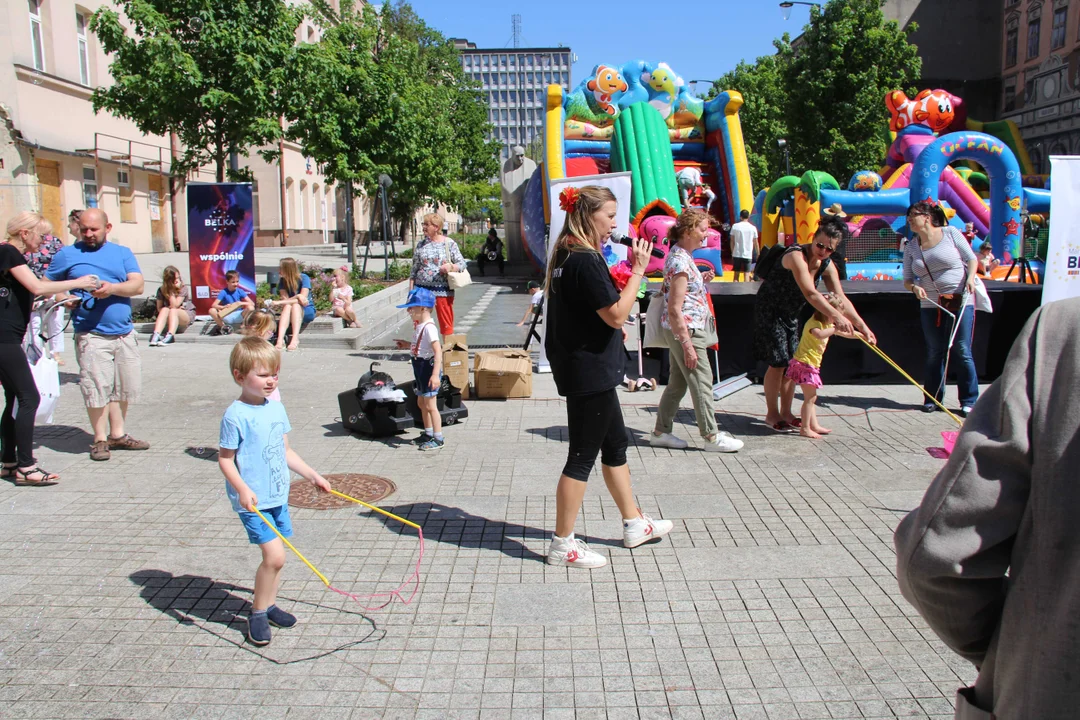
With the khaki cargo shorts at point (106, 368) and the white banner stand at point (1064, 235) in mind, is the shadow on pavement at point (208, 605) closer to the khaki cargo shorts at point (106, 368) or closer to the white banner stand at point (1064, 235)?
the khaki cargo shorts at point (106, 368)

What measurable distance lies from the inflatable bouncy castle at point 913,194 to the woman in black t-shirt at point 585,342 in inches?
540

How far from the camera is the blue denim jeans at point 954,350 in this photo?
25.3 feet

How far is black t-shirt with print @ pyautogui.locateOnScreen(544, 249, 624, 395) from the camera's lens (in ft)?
14.0

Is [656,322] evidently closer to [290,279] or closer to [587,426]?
[587,426]

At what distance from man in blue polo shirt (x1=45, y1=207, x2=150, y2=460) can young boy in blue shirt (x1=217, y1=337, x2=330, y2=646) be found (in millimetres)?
3001

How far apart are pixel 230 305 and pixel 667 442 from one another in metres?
8.14

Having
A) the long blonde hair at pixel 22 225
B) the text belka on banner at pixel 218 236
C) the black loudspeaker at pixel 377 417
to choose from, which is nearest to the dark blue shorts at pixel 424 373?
the black loudspeaker at pixel 377 417

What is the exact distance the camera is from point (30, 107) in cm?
2194

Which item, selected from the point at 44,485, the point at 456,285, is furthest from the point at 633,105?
the point at 44,485

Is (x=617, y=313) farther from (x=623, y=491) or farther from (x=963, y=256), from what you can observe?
(x=963, y=256)

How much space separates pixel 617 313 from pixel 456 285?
5.44m

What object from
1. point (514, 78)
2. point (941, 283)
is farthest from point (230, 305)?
point (514, 78)

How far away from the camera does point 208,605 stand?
4.06 m

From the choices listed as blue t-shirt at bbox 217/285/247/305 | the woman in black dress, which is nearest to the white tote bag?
the woman in black dress
